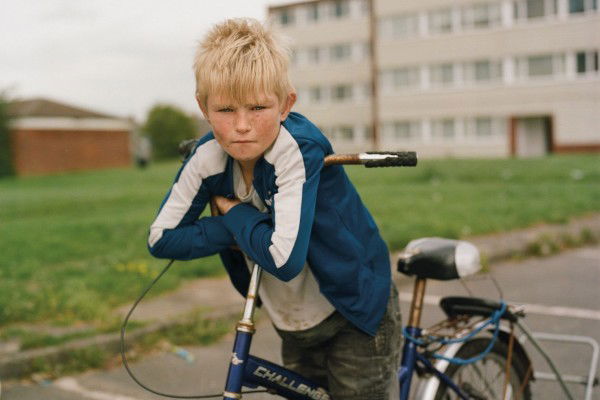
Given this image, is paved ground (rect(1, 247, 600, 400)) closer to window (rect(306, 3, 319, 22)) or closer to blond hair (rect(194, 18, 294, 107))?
blond hair (rect(194, 18, 294, 107))

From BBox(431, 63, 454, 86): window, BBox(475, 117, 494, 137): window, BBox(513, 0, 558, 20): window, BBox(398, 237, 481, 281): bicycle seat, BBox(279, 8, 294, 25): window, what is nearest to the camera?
BBox(398, 237, 481, 281): bicycle seat

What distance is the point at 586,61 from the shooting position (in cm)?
3872

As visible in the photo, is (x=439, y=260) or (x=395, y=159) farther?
(x=439, y=260)

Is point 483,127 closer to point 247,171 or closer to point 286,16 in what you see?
point 286,16

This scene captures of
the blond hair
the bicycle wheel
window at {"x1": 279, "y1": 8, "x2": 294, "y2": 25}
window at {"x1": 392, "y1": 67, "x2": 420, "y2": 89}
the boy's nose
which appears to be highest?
window at {"x1": 279, "y1": 8, "x2": 294, "y2": 25}

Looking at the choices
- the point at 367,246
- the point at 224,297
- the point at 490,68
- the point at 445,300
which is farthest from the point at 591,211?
the point at 490,68

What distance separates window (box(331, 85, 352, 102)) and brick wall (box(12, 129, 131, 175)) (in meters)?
17.0

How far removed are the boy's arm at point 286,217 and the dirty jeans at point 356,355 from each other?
411mm

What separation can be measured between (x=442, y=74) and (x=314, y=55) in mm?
11321

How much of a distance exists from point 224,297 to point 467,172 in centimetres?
1364

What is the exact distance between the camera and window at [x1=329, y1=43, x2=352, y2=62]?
50156 mm

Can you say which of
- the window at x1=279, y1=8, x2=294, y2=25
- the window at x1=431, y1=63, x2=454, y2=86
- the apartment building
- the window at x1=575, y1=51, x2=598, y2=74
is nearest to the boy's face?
the apartment building

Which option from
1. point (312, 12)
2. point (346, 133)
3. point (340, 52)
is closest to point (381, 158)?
point (346, 133)

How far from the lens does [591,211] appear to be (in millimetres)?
10758
